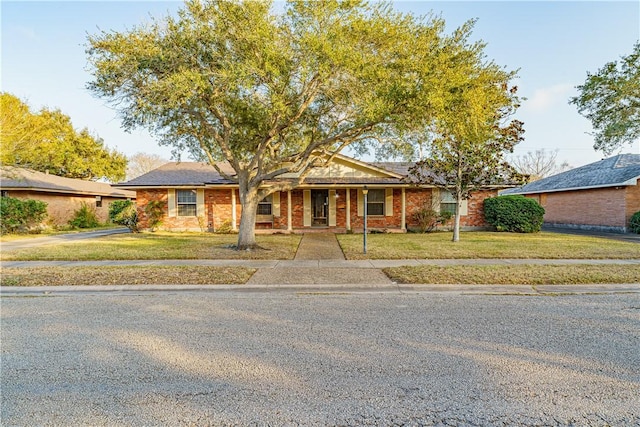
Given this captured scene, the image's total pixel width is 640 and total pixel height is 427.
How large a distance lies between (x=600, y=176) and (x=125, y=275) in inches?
987

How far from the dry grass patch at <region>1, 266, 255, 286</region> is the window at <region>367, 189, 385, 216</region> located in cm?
1093

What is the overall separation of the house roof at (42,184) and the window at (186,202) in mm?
6982

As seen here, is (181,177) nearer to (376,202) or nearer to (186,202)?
(186,202)

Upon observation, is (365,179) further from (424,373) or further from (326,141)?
(424,373)

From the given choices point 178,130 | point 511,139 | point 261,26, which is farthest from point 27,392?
point 511,139

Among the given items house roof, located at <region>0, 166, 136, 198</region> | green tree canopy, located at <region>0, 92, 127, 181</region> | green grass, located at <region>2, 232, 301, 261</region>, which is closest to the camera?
green grass, located at <region>2, 232, 301, 261</region>

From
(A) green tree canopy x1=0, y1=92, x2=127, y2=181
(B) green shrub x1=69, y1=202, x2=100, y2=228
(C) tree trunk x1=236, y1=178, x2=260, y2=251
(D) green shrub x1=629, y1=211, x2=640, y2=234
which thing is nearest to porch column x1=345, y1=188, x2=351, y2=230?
(C) tree trunk x1=236, y1=178, x2=260, y2=251

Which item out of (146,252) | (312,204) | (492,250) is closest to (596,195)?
(492,250)

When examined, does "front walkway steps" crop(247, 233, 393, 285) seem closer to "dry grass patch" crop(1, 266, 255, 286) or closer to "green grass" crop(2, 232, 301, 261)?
"dry grass patch" crop(1, 266, 255, 286)

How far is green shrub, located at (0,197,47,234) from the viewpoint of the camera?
1783 centimetres

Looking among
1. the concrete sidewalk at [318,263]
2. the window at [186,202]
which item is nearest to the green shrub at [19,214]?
the window at [186,202]

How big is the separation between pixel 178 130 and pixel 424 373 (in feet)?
37.4

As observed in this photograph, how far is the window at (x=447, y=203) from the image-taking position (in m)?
18.2

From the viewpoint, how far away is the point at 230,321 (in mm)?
4727
